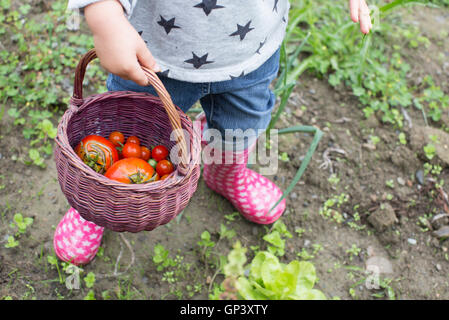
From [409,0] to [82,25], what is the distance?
181 centimetres

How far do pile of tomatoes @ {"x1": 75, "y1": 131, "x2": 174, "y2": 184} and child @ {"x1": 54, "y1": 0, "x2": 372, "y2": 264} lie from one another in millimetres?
191

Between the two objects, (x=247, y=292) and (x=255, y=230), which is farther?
(x=255, y=230)

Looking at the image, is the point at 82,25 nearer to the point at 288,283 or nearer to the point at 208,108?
the point at 208,108

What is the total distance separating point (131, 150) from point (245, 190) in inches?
24.9

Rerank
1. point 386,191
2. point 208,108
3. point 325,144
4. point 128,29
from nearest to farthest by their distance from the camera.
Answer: point 128,29 → point 208,108 → point 386,191 → point 325,144

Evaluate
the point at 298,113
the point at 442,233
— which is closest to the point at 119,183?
the point at 298,113

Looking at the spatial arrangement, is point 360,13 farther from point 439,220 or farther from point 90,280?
point 90,280

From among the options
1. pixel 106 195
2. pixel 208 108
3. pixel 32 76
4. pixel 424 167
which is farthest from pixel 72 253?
pixel 424 167

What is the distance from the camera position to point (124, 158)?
141 cm

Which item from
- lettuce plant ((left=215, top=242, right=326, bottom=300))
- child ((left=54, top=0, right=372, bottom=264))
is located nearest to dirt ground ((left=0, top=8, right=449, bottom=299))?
child ((left=54, top=0, right=372, bottom=264))

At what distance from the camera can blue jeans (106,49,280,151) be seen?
1.36m

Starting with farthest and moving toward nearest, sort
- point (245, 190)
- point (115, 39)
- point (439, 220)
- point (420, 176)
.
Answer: point (420, 176), point (439, 220), point (245, 190), point (115, 39)

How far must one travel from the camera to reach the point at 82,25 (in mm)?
2465

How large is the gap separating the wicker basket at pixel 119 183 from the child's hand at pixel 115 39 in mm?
53
